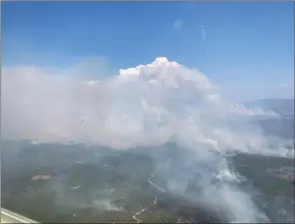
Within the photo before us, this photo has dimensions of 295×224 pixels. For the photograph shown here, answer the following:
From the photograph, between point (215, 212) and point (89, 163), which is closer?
point (215, 212)

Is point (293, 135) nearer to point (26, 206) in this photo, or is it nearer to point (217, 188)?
point (217, 188)

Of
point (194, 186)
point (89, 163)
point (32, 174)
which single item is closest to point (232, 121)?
point (194, 186)

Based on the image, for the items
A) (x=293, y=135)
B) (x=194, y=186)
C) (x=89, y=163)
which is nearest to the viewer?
(x=293, y=135)

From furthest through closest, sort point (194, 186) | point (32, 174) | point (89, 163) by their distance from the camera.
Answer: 1. point (32, 174)
2. point (89, 163)
3. point (194, 186)

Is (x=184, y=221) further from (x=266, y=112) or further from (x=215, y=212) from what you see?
(x=266, y=112)

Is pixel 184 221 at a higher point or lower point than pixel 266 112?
lower

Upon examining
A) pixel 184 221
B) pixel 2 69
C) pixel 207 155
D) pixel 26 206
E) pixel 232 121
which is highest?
pixel 2 69

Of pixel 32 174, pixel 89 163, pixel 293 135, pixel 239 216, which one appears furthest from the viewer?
pixel 32 174

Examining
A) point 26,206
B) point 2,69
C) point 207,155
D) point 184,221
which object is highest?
point 2,69

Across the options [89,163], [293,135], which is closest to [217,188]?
[293,135]
